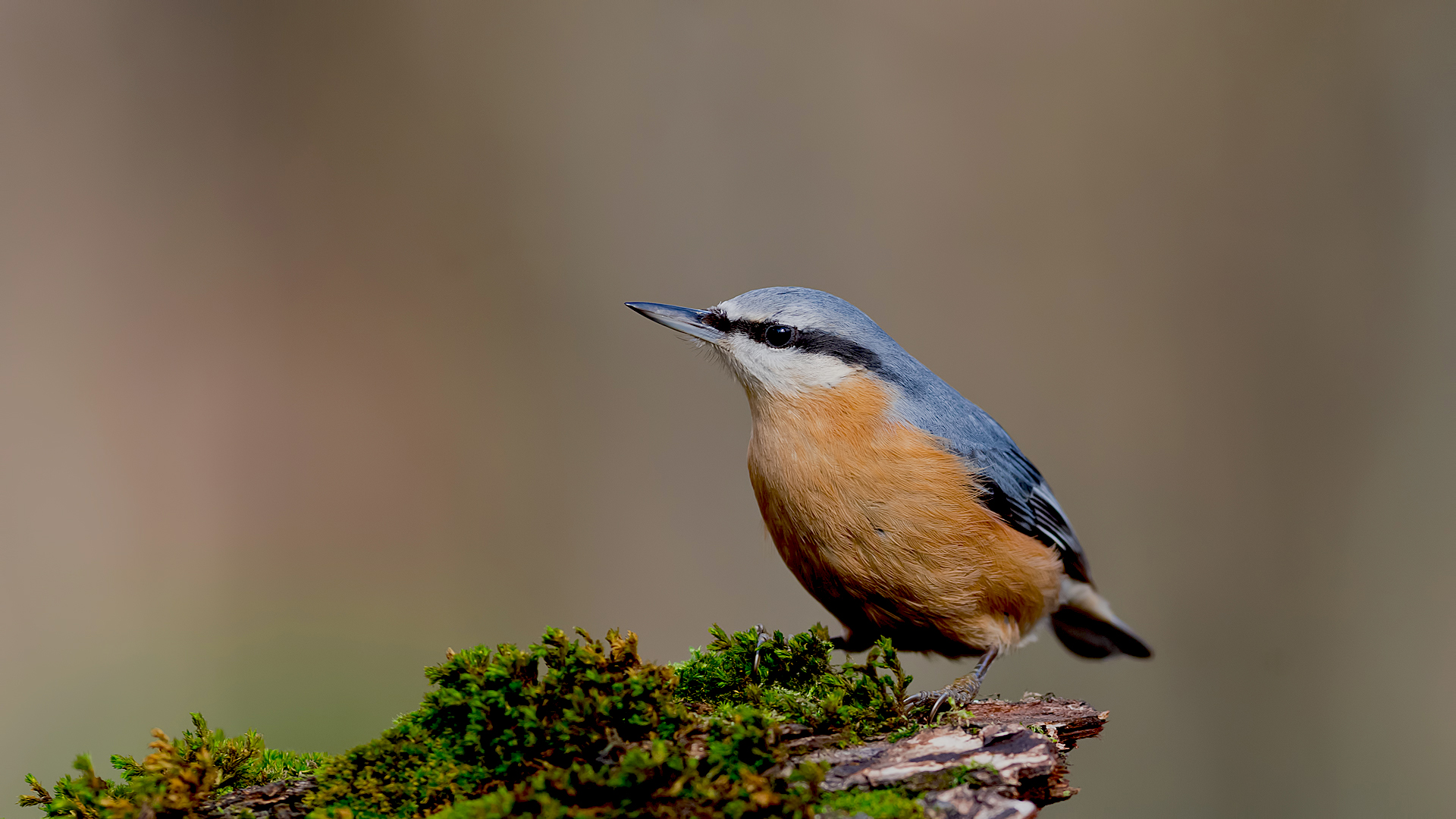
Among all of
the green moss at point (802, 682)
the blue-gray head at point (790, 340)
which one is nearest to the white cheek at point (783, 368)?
the blue-gray head at point (790, 340)

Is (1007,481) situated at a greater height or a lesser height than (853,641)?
greater

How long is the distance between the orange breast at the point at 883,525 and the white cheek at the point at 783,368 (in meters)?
0.04

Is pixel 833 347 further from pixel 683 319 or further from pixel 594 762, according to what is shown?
pixel 594 762

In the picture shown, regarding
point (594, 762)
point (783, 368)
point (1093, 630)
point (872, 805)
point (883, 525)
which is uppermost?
point (783, 368)

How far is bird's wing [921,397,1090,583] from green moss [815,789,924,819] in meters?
1.25

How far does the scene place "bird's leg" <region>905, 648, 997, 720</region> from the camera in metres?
2.13

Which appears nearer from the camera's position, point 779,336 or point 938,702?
point 938,702

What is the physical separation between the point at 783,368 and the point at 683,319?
38cm

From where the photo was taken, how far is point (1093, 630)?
3609 mm

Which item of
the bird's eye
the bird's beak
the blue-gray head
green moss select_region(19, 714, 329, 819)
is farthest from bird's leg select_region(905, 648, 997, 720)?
green moss select_region(19, 714, 329, 819)

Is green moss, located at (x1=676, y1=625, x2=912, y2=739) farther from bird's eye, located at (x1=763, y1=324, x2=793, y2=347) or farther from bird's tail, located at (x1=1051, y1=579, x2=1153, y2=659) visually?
bird's tail, located at (x1=1051, y1=579, x2=1153, y2=659)

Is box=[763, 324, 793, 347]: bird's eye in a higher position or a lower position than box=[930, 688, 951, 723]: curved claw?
higher

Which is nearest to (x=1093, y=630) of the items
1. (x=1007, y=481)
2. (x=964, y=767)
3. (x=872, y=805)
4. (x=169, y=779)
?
(x=1007, y=481)

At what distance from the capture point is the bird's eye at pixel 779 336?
113 inches
